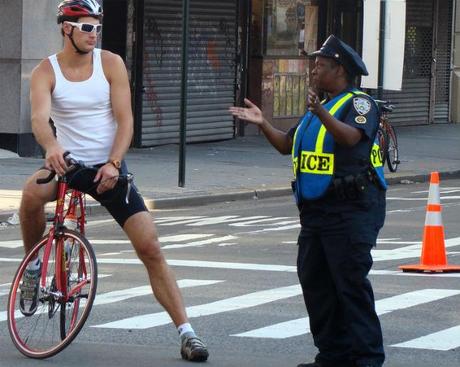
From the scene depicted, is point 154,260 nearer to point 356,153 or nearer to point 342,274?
point 342,274

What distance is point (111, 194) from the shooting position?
7543 mm

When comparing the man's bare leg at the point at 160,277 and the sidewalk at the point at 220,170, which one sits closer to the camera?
the man's bare leg at the point at 160,277

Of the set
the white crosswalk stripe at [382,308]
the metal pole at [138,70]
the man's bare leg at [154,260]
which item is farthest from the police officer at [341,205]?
the metal pole at [138,70]

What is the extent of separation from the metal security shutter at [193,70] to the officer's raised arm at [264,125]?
17.5m

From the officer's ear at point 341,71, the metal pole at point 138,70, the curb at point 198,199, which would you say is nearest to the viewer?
the officer's ear at point 341,71

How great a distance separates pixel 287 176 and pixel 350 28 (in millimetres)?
11116

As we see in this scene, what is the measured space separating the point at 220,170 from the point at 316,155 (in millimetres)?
14554

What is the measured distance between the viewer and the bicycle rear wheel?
7621 millimetres

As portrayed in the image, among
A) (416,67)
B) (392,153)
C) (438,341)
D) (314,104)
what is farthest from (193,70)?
(314,104)

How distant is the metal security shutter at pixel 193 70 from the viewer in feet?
82.6

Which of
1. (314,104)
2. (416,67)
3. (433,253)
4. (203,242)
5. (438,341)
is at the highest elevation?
(416,67)

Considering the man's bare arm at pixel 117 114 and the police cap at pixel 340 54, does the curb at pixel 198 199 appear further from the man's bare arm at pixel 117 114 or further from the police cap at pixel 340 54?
the police cap at pixel 340 54

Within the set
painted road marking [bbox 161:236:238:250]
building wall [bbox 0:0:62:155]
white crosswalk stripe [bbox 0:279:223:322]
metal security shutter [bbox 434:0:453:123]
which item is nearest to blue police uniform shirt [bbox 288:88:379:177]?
white crosswalk stripe [bbox 0:279:223:322]

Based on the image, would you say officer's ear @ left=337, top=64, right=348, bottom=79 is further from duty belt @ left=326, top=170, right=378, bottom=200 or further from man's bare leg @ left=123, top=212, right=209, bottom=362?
man's bare leg @ left=123, top=212, right=209, bottom=362
